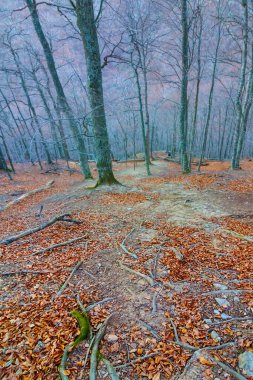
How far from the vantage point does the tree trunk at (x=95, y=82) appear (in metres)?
6.31

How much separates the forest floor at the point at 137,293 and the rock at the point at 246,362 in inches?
2.5

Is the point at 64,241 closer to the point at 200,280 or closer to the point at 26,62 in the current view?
the point at 200,280

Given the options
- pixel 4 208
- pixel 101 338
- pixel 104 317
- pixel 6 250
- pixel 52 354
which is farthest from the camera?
pixel 4 208

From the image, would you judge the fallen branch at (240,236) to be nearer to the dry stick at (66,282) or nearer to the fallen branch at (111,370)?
the dry stick at (66,282)

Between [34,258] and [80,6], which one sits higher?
[80,6]

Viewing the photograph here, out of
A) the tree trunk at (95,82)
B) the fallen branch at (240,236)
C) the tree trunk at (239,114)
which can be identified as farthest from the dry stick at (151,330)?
the tree trunk at (239,114)

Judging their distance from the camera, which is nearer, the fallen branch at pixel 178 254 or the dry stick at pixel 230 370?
the dry stick at pixel 230 370

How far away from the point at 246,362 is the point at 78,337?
1547 millimetres

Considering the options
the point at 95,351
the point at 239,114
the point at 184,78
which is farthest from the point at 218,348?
the point at 239,114

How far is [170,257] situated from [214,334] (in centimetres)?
140

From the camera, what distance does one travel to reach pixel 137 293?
2.63 meters

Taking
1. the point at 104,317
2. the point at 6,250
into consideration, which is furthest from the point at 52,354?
the point at 6,250

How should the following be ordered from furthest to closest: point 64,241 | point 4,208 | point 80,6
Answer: point 4,208 → point 80,6 → point 64,241

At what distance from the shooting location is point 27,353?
182 cm
